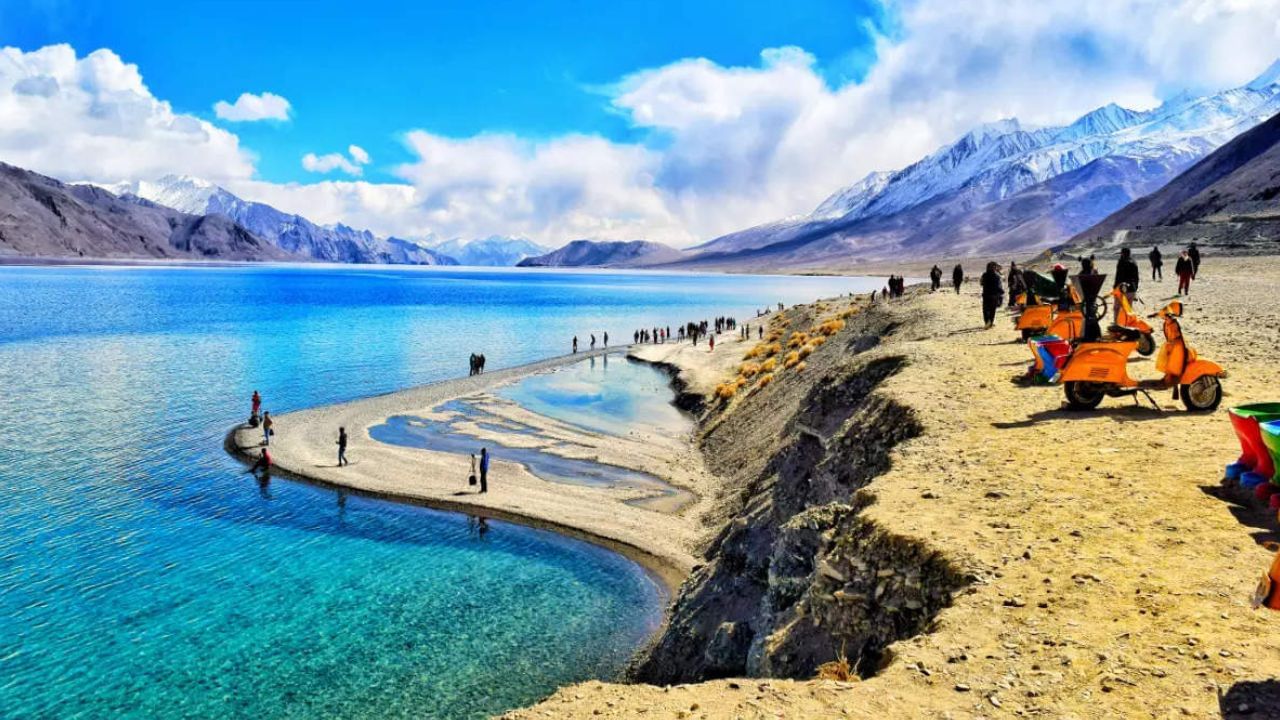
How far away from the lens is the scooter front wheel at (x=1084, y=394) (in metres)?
15.4

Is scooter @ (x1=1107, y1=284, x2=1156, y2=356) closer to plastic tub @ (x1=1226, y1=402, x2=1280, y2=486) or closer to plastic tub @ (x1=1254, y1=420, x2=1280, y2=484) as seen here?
plastic tub @ (x1=1226, y1=402, x2=1280, y2=486)

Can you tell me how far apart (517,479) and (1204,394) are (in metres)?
26.3

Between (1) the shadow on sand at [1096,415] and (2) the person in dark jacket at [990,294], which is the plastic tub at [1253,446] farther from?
(2) the person in dark jacket at [990,294]

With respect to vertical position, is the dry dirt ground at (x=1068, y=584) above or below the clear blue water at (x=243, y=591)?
above

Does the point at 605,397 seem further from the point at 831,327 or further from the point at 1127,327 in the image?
the point at 1127,327

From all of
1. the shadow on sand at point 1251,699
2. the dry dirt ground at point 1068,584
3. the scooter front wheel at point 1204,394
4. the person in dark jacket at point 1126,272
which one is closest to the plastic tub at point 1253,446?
the dry dirt ground at point 1068,584

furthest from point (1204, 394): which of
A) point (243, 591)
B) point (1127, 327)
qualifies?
point (243, 591)

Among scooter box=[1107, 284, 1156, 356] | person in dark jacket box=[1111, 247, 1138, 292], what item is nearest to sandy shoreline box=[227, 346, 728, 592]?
scooter box=[1107, 284, 1156, 356]

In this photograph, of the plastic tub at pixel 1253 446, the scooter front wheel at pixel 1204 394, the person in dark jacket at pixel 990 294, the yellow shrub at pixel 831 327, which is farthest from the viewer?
the yellow shrub at pixel 831 327

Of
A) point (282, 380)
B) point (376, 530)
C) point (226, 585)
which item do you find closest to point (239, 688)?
point (226, 585)

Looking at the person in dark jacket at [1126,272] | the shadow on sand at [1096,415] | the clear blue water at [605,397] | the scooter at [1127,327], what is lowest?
the clear blue water at [605,397]

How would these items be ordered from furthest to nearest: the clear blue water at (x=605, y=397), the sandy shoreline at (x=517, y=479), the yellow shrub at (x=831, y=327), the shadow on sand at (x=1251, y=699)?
1. the yellow shrub at (x=831, y=327)
2. the clear blue water at (x=605, y=397)
3. the sandy shoreline at (x=517, y=479)
4. the shadow on sand at (x=1251, y=699)

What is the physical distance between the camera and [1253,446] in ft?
31.9

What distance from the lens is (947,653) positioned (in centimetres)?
769
